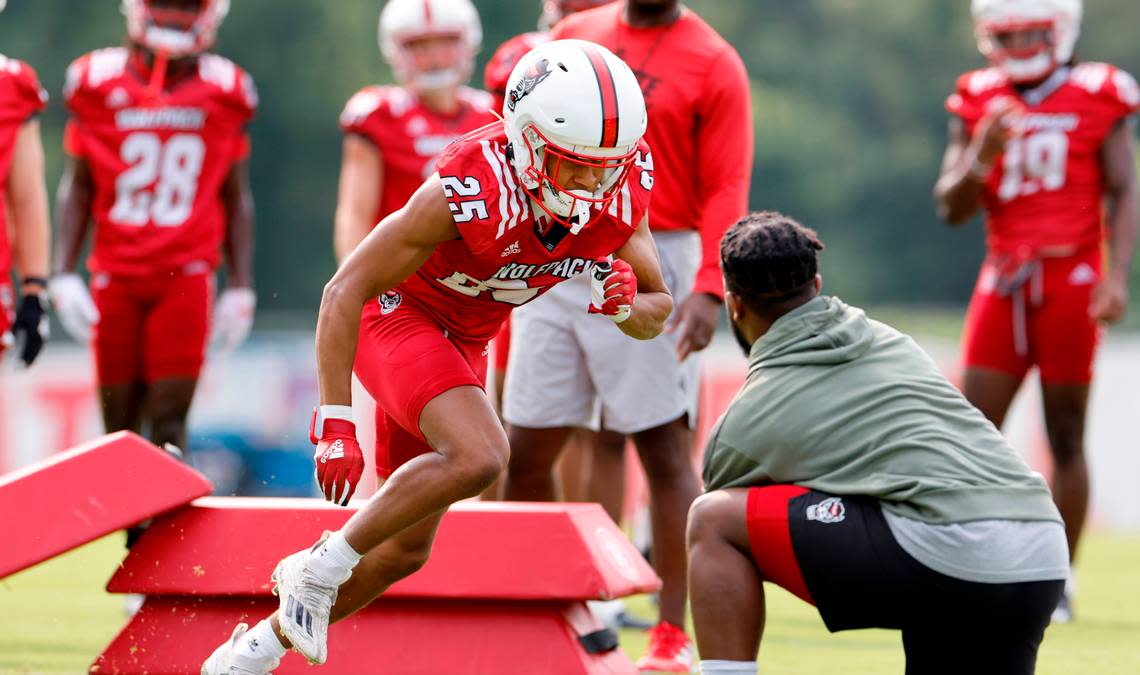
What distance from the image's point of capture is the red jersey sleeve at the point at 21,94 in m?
5.98

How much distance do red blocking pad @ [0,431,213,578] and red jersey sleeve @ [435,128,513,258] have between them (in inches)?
45.1

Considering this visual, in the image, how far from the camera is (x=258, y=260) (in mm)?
23594

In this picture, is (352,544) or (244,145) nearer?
(352,544)

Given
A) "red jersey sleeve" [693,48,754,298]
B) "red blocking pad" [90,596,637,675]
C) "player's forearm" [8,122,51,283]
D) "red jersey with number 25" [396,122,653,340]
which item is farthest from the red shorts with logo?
"red jersey sleeve" [693,48,754,298]

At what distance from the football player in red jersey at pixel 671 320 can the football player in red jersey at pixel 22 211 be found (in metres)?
1.69

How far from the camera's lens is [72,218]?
6.93m

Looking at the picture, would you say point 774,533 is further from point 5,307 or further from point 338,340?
point 5,307

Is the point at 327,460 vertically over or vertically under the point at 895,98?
over

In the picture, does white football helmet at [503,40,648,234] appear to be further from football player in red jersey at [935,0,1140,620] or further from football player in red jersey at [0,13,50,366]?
football player in red jersey at [935,0,1140,620]

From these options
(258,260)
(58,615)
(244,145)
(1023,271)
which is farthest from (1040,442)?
(258,260)

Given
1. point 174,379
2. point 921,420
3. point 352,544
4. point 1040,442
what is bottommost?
point 1040,442

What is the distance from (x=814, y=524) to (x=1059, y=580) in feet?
1.74

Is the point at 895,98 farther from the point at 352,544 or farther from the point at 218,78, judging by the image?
the point at 352,544

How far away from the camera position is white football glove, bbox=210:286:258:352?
23.9ft
